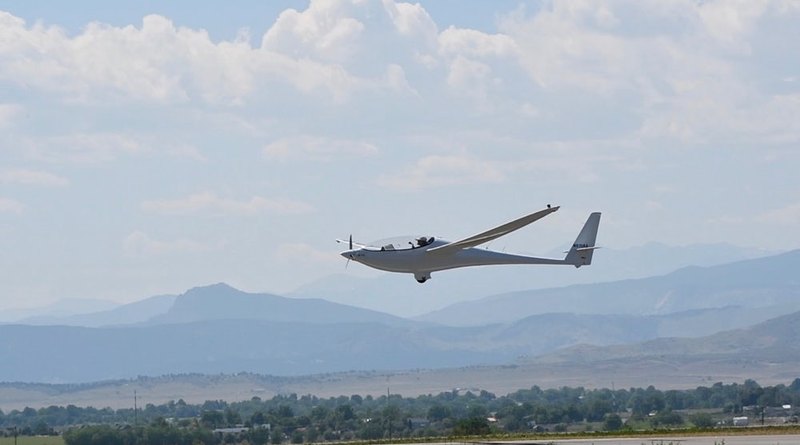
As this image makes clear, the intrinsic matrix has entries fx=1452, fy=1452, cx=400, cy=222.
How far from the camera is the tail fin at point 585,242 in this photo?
290 feet

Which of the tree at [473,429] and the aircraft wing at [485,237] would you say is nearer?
the aircraft wing at [485,237]

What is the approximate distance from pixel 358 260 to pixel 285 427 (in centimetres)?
11548

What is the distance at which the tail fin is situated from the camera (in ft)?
290

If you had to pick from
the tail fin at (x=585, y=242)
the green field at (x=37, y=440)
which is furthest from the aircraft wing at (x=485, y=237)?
the green field at (x=37, y=440)

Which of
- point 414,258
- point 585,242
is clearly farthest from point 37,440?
point 414,258

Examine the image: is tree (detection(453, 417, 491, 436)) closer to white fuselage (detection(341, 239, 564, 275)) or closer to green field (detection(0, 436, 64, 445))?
white fuselage (detection(341, 239, 564, 275))

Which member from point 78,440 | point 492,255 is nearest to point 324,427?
point 78,440

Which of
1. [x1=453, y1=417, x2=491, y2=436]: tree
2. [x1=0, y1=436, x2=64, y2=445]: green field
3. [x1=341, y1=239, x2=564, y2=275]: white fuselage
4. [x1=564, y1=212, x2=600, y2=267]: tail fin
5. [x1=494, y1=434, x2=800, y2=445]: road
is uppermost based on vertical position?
[x1=564, y1=212, x2=600, y2=267]: tail fin

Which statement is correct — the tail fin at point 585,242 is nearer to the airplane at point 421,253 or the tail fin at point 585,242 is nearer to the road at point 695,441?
the airplane at point 421,253

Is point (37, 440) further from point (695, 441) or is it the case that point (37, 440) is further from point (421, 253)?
point (695, 441)

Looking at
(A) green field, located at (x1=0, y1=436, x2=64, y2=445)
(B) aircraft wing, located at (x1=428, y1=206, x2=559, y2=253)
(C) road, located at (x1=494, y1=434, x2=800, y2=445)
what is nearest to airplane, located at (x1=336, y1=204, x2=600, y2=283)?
(B) aircraft wing, located at (x1=428, y1=206, x2=559, y2=253)

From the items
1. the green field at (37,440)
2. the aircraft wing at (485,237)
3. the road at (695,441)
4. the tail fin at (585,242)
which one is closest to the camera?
the road at (695,441)

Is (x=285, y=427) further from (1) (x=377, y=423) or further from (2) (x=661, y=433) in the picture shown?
(2) (x=661, y=433)

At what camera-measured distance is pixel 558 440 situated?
235 feet
